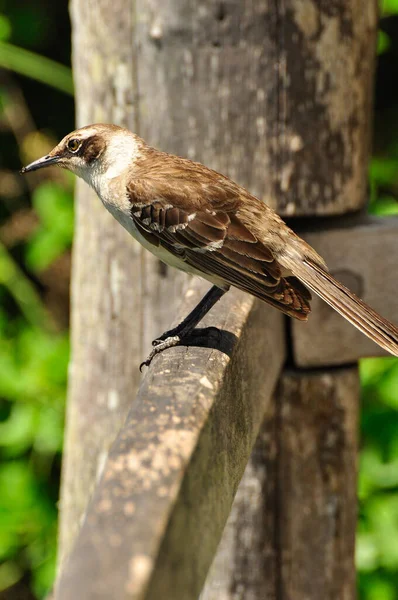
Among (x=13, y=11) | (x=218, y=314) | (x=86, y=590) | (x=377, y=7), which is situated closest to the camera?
(x=86, y=590)

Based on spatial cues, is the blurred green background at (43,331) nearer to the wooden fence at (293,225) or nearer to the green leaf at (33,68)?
the green leaf at (33,68)

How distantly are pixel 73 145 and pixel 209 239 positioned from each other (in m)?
0.74

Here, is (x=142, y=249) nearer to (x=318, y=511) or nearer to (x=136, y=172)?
(x=136, y=172)

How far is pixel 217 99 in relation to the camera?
8.36 ft

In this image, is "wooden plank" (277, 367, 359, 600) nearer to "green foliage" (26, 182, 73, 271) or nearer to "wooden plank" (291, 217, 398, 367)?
"wooden plank" (291, 217, 398, 367)

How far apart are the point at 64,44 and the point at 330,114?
3365 millimetres

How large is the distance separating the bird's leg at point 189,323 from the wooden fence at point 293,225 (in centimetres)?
5

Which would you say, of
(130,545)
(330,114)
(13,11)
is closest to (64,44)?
(13,11)

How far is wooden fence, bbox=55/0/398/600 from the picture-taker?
2514mm

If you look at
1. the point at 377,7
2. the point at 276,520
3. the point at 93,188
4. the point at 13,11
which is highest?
the point at 377,7

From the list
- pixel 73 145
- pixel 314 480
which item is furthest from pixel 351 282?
pixel 73 145

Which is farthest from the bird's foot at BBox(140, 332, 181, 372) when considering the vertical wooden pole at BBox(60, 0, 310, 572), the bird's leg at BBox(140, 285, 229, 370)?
the vertical wooden pole at BBox(60, 0, 310, 572)

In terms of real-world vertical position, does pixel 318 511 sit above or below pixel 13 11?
below

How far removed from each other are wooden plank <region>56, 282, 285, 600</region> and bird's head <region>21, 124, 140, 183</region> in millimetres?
862
